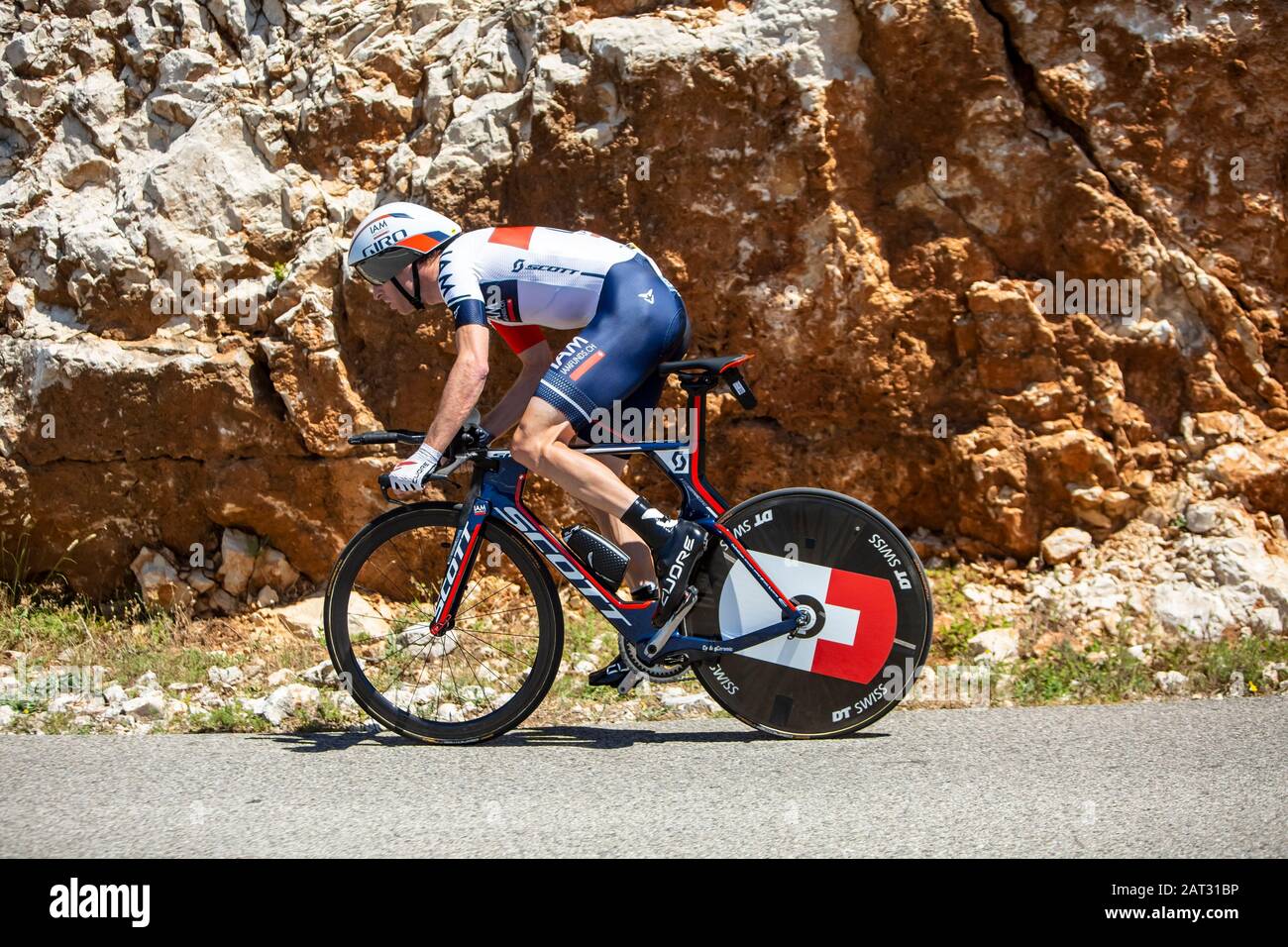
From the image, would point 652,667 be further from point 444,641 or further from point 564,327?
point 564,327

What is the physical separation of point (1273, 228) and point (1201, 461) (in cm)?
137

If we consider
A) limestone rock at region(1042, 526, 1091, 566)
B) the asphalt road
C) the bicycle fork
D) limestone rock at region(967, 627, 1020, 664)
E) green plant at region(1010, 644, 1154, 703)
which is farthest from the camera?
limestone rock at region(1042, 526, 1091, 566)

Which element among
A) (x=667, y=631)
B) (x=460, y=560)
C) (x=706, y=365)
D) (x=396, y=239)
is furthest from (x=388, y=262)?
(x=667, y=631)

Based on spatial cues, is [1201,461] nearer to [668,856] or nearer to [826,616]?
[826,616]

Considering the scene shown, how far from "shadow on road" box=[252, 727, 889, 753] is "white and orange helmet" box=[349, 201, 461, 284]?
6.17ft

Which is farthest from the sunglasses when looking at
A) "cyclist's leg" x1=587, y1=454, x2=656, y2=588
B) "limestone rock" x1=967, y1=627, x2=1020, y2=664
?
"limestone rock" x1=967, y1=627, x2=1020, y2=664

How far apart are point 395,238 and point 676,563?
1.71 meters

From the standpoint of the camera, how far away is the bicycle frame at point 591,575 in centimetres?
452

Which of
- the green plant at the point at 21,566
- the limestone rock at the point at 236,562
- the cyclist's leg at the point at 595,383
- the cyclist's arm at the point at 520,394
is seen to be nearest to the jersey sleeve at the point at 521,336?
the cyclist's arm at the point at 520,394

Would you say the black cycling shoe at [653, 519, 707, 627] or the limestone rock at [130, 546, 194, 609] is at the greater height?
the black cycling shoe at [653, 519, 707, 627]

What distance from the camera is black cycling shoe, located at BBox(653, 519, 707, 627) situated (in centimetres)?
443

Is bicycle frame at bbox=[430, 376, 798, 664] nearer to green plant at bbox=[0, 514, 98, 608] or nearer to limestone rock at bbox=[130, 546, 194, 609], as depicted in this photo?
limestone rock at bbox=[130, 546, 194, 609]

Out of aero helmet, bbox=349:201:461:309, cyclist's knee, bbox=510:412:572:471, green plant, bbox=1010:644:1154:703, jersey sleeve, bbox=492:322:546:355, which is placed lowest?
green plant, bbox=1010:644:1154:703

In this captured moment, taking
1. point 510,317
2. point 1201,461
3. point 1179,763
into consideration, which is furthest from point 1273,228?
point 510,317
